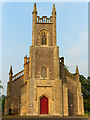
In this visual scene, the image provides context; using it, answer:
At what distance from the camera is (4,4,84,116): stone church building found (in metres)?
27.1

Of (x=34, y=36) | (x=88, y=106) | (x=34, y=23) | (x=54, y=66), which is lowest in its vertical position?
(x=88, y=106)

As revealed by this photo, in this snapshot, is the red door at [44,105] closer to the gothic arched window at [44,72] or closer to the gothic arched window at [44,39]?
the gothic arched window at [44,72]

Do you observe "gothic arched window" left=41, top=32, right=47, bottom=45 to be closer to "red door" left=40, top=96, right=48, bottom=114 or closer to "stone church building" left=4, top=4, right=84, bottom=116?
"stone church building" left=4, top=4, right=84, bottom=116

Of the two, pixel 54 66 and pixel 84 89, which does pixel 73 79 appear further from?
pixel 84 89

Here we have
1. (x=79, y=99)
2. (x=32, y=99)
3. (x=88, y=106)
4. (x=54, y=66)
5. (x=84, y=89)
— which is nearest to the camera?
(x=32, y=99)

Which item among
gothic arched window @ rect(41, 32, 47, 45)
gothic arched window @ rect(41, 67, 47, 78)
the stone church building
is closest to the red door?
the stone church building

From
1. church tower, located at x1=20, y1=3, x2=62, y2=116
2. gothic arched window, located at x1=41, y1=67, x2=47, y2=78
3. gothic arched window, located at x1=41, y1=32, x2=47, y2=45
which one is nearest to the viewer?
church tower, located at x1=20, y1=3, x2=62, y2=116

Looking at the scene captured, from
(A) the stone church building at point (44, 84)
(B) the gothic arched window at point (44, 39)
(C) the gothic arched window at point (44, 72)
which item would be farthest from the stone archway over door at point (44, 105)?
(B) the gothic arched window at point (44, 39)

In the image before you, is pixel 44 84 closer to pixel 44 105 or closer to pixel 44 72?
pixel 44 72

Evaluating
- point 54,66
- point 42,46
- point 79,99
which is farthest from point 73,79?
point 42,46

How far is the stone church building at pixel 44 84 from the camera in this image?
27125 millimetres

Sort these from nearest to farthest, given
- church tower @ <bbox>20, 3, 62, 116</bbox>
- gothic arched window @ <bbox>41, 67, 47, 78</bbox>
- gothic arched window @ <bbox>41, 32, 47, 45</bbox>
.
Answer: church tower @ <bbox>20, 3, 62, 116</bbox> < gothic arched window @ <bbox>41, 67, 47, 78</bbox> < gothic arched window @ <bbox>41, 32, 47, 45</bbox>

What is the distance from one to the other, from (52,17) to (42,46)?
6.42 meters

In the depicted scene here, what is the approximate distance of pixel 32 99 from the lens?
88.9 ft
